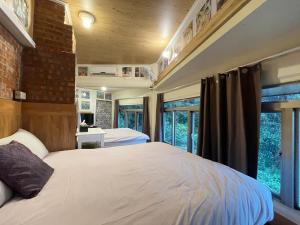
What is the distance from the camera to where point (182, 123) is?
407 centimetres

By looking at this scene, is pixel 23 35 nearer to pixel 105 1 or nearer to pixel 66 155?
pixel 105 1

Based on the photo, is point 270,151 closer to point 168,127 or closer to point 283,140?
point 283,140

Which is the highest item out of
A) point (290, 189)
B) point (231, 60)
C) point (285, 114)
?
point (231, 60)

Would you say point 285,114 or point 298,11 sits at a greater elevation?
point 298,11

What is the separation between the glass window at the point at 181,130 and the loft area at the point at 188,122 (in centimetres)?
48

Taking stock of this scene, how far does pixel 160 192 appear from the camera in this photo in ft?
3.46

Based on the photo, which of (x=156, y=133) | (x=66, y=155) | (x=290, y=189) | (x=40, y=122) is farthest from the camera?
(x=156, y=133)

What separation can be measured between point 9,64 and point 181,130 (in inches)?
134

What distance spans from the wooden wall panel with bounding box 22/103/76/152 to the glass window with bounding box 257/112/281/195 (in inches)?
97.1

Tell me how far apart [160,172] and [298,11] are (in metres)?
1.50

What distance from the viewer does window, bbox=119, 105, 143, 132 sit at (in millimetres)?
6320

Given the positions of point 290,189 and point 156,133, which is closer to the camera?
point 290,189

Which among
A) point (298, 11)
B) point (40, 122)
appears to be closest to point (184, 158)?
point (298, 11)

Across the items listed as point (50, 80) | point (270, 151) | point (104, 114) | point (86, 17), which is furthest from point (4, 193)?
point (104, 114)
